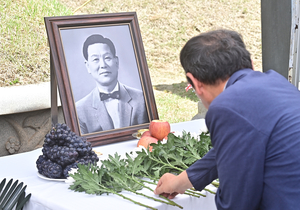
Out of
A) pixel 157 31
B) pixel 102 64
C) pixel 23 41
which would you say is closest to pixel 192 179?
pixel 102 64

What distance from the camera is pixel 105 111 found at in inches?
69.7

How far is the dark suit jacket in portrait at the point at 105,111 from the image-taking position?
171 centimetres

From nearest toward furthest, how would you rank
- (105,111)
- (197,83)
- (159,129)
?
(197,83), (159,129), (105,111)

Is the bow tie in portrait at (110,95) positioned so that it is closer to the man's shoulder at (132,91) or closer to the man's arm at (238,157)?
the man's shoulder at (132,91)

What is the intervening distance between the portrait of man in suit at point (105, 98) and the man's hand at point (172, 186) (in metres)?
0.75

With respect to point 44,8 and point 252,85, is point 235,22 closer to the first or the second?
point 44,8

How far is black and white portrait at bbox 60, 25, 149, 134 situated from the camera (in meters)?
1.73

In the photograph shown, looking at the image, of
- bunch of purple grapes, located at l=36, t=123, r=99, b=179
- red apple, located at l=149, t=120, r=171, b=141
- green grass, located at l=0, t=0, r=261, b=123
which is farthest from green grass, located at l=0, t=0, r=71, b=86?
bunch of purple grapes, located at l=36, t=123, r=99, b=179

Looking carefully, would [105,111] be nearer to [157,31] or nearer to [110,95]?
[110,95]

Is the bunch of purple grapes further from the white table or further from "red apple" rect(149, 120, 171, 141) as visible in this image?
"red apple" rect(149, 120, 171, 141)

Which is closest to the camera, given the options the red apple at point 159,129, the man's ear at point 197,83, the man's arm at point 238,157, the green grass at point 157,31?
the man's arm at point 238,157

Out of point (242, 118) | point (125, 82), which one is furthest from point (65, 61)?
point (242, 118)

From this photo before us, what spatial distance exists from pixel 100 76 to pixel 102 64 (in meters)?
0.07

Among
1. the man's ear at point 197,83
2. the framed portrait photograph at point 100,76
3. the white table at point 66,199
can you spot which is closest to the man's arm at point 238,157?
the man's ear at point 197,83
